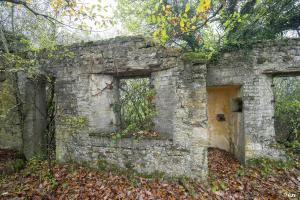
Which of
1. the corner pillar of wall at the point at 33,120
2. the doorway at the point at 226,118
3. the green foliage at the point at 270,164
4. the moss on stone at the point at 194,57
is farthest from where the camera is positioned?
the doorway at the point at 226,118

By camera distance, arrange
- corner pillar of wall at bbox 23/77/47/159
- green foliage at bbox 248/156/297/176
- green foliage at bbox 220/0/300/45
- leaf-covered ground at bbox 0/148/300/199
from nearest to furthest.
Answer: leaf-covered ground at bbox 0/148/300/199, green foliage at bbox 248/156/297/176, corner pillar of wall at bbox 23/77/47/159, green foliage at bbox 220/0/300/45

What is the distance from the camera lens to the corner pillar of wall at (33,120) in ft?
20.4

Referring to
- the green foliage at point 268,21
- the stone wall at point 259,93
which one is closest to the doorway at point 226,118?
the stone wall at point 259,93

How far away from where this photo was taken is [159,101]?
505 cm

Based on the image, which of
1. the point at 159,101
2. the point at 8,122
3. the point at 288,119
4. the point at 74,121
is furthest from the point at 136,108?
the point at 288,119

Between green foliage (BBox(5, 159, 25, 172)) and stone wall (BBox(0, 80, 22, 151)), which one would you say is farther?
stone wall (BBox(0, 80, 22, 151))

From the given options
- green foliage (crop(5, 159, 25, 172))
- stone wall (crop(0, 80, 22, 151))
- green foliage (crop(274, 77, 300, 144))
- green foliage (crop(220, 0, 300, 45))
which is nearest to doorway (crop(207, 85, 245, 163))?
green foliage (crop(274, 77, 300, 144))

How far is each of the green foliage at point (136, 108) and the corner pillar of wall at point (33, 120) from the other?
247 centimetres

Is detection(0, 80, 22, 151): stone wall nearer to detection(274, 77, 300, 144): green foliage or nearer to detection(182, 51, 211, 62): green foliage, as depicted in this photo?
detection(182, 51, 211, 62): green foliage

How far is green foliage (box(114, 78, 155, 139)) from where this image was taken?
17.3 feet

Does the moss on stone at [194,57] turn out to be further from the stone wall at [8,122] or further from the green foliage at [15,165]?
the stone wall at [8,122]

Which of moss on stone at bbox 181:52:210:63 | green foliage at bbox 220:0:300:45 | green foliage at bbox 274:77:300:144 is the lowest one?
green foliage at bbox 274:77:300:144

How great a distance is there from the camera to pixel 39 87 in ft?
20.7

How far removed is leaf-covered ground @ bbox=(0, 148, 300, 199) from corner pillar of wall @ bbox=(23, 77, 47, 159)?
683 mm
